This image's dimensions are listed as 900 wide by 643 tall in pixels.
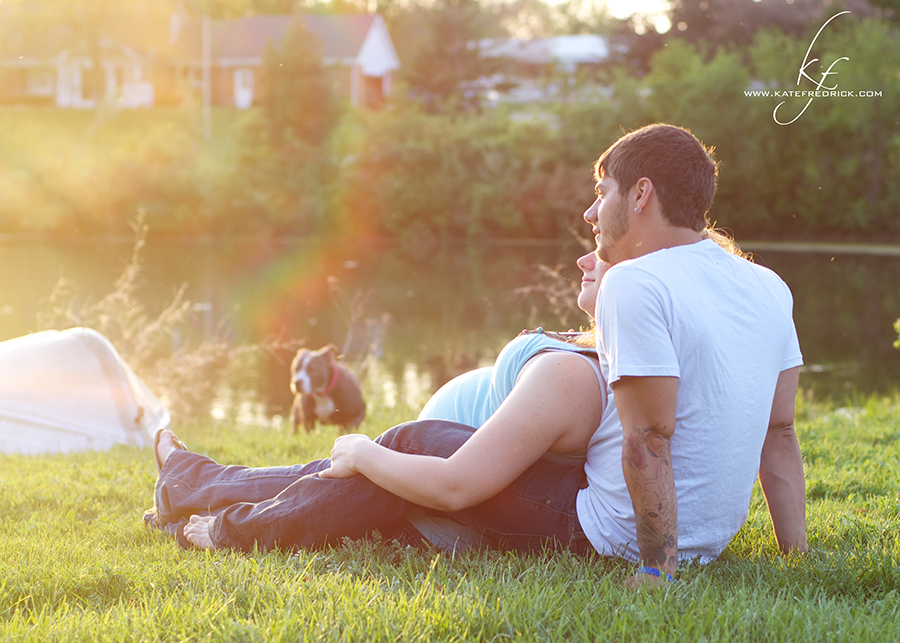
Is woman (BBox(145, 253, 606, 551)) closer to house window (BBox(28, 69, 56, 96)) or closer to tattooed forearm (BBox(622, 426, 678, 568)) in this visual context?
tattooed forearm (BBox(622, 426, 678, 568))

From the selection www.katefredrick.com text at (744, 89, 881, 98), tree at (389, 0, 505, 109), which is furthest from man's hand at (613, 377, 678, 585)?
tree at (389, 0, 505, 109)

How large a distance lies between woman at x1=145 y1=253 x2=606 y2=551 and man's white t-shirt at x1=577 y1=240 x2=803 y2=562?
0.36 feet

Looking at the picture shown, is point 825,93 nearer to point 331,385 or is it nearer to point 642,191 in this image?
point 331,385

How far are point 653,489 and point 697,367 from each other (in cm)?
32

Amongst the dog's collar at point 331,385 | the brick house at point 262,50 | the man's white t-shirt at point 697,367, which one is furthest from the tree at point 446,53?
the man's white t-shirt at point 697,367

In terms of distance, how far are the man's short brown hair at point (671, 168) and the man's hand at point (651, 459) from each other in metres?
0.47

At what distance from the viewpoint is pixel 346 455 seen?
8.34ft

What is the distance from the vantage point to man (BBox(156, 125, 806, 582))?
2184 mm

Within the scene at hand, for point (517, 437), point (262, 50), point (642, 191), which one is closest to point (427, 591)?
point (517, 437)

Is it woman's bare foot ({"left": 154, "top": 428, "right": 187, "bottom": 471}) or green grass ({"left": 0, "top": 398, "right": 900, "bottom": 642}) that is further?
woman's bare foot ({"left": 154, "top": 428, "right": 187, "bottom": 471})

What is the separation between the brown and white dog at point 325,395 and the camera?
7941 millimetres

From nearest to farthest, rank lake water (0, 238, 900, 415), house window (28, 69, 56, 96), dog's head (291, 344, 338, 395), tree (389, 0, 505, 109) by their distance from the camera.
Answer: dog's head (291, 344, 338, 395)
lake water (0, 238, 900, 415)
tree (389, 0, 505, 109)
house window (28, 69, 56, 96)

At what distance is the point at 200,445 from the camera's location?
18.2 ft

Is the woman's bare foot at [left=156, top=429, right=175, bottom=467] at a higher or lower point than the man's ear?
lower
